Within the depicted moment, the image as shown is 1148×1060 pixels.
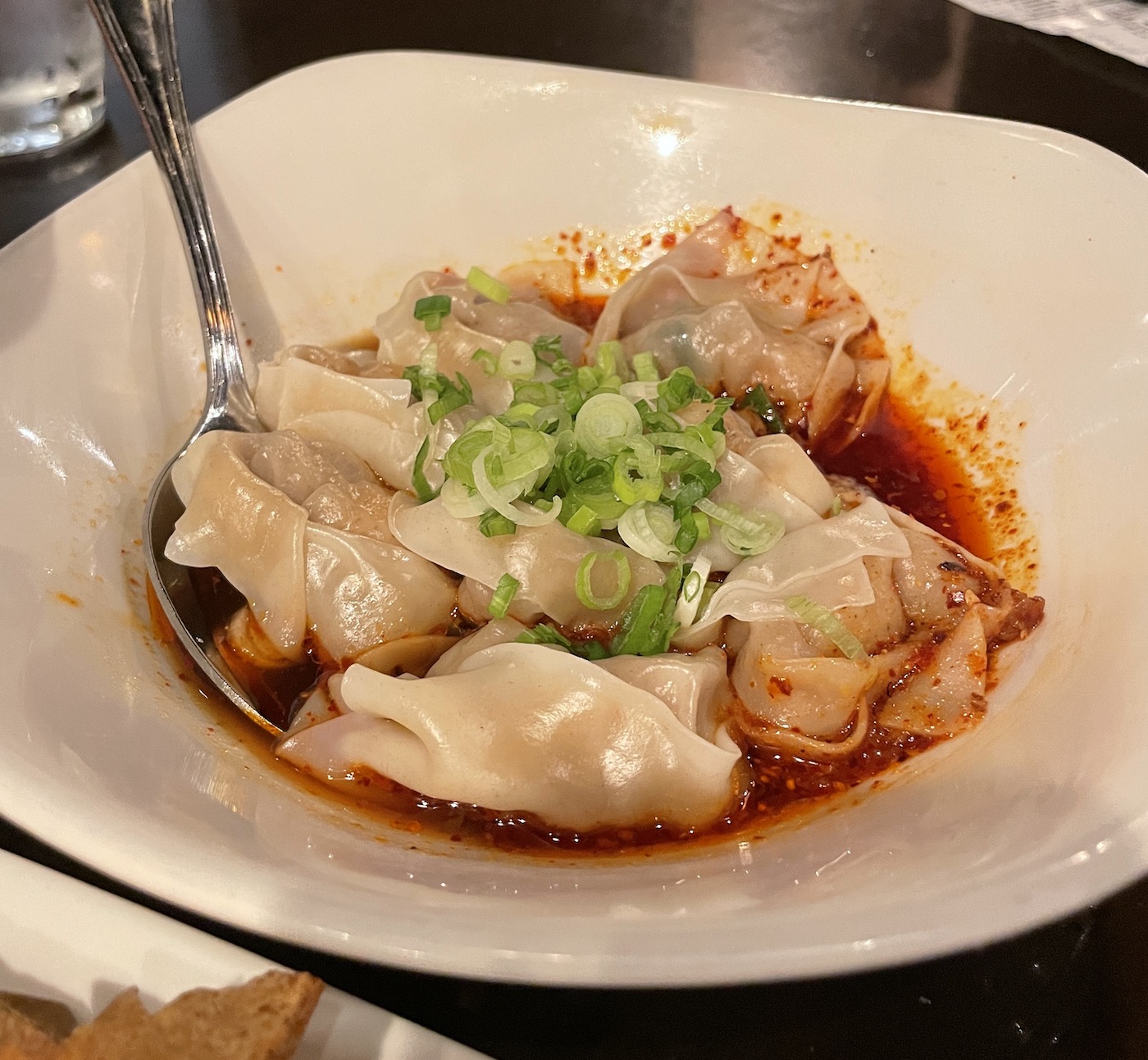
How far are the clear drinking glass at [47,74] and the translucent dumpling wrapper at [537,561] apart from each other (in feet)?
8.12

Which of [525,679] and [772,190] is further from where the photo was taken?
[772,190]

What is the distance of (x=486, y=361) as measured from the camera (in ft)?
8.27

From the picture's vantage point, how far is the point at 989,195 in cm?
236

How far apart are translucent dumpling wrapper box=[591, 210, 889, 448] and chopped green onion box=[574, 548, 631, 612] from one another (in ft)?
2.75

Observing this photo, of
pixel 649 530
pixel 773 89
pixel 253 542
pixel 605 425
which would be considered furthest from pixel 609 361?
pixel 773 89

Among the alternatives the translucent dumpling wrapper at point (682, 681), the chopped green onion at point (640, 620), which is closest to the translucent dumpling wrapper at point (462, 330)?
the chopped green onion at point (640, 620)

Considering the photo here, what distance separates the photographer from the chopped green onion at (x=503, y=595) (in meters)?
1.95

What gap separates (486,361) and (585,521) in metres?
0.75

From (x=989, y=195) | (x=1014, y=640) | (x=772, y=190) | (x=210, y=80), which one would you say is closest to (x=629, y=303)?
(x=772, y=190)

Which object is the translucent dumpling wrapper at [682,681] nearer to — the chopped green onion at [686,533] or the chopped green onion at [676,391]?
the chopped green onion at [686,533]

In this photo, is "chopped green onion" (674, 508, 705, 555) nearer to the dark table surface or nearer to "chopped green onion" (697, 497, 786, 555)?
"chopped green onion" (697, 497, 786, 555)

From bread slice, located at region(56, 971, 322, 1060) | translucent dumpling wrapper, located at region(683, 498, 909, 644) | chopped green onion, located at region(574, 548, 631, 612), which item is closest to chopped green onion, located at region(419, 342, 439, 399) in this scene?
chopped green onion, located at region(574, 548, 631, 612)

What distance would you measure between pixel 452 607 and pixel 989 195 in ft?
5.88

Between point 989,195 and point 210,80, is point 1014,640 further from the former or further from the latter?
point 210,80
